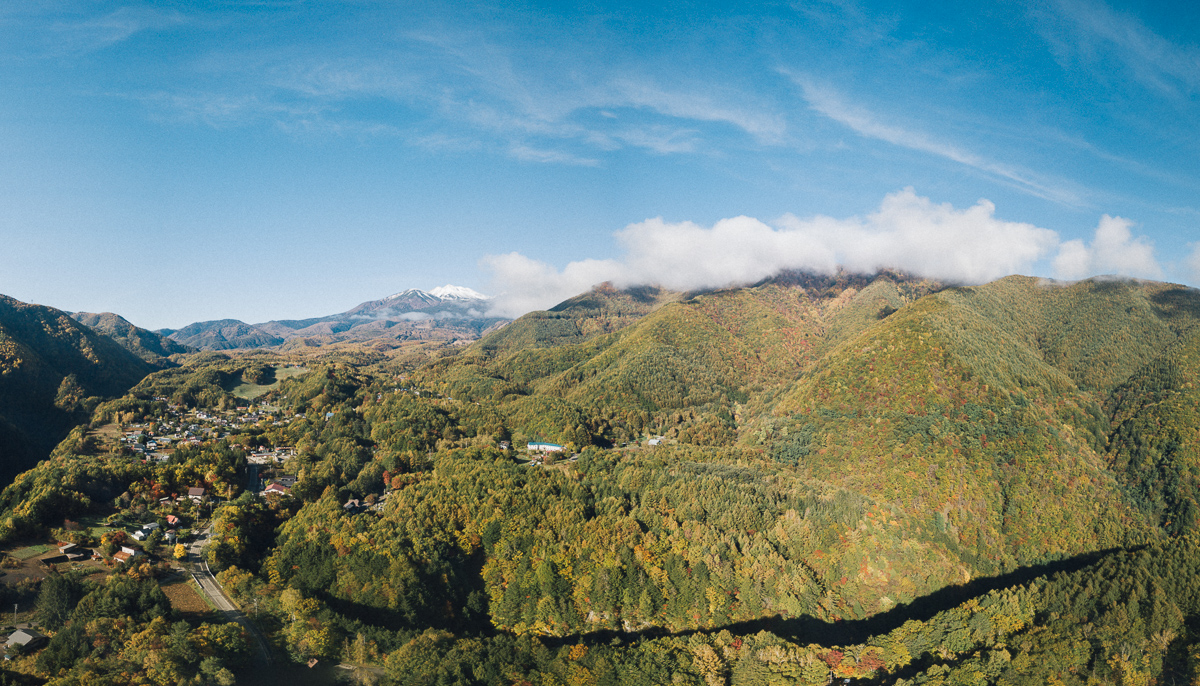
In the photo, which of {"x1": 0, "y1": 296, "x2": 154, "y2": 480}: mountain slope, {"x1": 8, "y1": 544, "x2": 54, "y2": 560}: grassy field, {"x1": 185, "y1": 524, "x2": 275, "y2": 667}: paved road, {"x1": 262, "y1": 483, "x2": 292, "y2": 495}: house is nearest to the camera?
{"x1": 185, "y1": 524, "x2": 275, "y2": 667}: paved road

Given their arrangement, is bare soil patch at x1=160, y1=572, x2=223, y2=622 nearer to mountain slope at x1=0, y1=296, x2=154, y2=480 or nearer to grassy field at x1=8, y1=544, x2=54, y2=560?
grassy field at x1=8, y1=544, x2=54, y2=560

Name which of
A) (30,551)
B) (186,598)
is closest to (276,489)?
(30,551)

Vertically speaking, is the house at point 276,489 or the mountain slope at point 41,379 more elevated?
the mountain slope at point 41,379

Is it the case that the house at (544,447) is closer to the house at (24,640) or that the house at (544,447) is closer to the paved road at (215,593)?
the paved road at (215,593)

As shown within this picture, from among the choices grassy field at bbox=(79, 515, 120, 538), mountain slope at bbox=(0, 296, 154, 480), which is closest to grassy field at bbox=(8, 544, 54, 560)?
grassy field at bbox=(79, 515, 120, 538)

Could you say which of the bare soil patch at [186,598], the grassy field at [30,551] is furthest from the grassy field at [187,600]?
the grassy field at [30,551]

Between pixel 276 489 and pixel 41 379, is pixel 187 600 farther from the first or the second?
→ pixel 41 379
